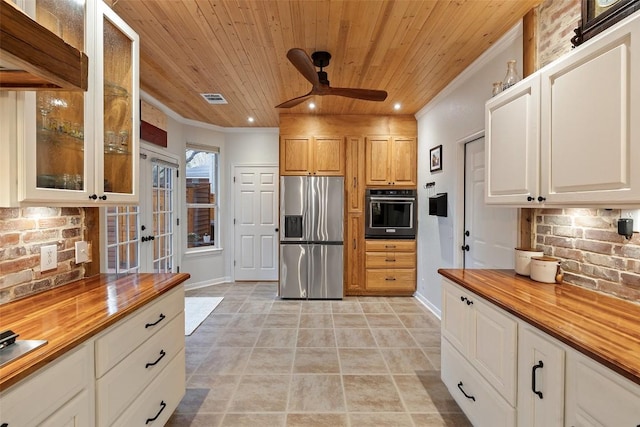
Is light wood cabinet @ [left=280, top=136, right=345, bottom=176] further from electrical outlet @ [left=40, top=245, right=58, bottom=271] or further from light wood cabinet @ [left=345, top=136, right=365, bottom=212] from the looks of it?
electrical outlet @ [left=40, top=245, right=58, bottom=271]

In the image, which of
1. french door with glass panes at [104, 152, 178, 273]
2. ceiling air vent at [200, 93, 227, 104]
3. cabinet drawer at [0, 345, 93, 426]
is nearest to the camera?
cabinet drawer at [0, 345, 93, 426]

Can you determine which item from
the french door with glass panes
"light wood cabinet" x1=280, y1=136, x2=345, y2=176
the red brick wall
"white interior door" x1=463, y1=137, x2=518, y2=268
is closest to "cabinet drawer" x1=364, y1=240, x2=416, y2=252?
"light wood cabinet" x1=280, y1=136, x2=345, y2=176

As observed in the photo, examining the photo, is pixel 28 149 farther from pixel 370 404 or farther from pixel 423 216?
pixel 423 216

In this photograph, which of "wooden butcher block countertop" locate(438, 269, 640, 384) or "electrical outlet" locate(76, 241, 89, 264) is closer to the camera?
"wooden butcher block countertop" locate(438, 269, 640, 384)

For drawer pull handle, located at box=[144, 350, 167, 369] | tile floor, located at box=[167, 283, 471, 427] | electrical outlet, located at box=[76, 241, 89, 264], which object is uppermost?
electrical outlet, located at box=[76, 241, 89, 264]

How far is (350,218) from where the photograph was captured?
450 cm

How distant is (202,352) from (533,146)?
3.05m

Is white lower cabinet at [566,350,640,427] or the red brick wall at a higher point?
the red brick wall

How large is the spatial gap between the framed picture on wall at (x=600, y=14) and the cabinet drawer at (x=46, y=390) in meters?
2.58

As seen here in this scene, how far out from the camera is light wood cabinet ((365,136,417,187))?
4488 mm

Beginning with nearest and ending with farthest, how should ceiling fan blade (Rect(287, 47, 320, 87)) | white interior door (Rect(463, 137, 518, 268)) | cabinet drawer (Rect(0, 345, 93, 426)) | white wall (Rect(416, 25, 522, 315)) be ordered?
cabinet drawer (Rect(0, 345, 93, 426))
ceiling fan blade (Rect(287, 47, 320, 87))
white interior door (Rect(463, 137, 518, 268))
white wall (Rect(416, 25, 522, 315))

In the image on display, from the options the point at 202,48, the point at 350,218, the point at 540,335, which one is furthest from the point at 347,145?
the point at 540,335

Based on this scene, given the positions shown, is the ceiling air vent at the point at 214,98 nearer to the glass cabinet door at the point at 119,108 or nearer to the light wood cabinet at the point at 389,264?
the glass cabinet door at the point at 119,108

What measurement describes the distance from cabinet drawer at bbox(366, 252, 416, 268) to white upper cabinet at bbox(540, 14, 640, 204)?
116 inches
